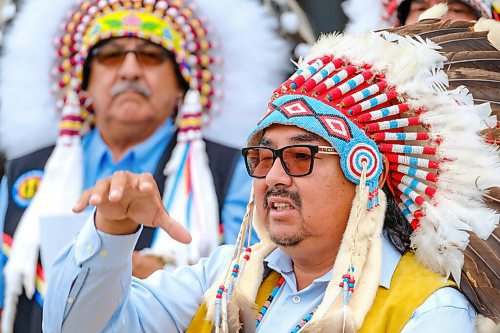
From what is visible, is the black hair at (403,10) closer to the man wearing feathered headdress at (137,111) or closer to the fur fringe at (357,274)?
the man wearing feathered headdress at (137,111)

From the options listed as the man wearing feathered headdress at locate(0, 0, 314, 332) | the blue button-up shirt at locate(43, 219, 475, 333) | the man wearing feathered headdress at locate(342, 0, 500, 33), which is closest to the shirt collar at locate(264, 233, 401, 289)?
the blue button-up shirt at locate(43, 219, 475, 333)

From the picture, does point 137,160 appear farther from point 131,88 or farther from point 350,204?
point 350,204

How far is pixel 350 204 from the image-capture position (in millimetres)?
2752

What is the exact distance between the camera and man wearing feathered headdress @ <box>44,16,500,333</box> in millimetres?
2635

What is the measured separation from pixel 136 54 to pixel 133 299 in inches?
92.0

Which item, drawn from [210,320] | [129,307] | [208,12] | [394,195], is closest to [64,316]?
[129,307]

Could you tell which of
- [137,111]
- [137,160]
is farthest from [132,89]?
[137,160]

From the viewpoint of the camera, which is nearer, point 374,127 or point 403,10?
point 374,127

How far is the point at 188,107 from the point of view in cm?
504

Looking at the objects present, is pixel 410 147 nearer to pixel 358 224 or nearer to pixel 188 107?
pixel 358 224

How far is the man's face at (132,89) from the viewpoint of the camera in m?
4.96

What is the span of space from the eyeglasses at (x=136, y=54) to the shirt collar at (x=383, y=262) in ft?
7.64

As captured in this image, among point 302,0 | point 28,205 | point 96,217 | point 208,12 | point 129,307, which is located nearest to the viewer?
point 96,217

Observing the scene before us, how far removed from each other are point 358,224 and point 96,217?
729 millimetres
